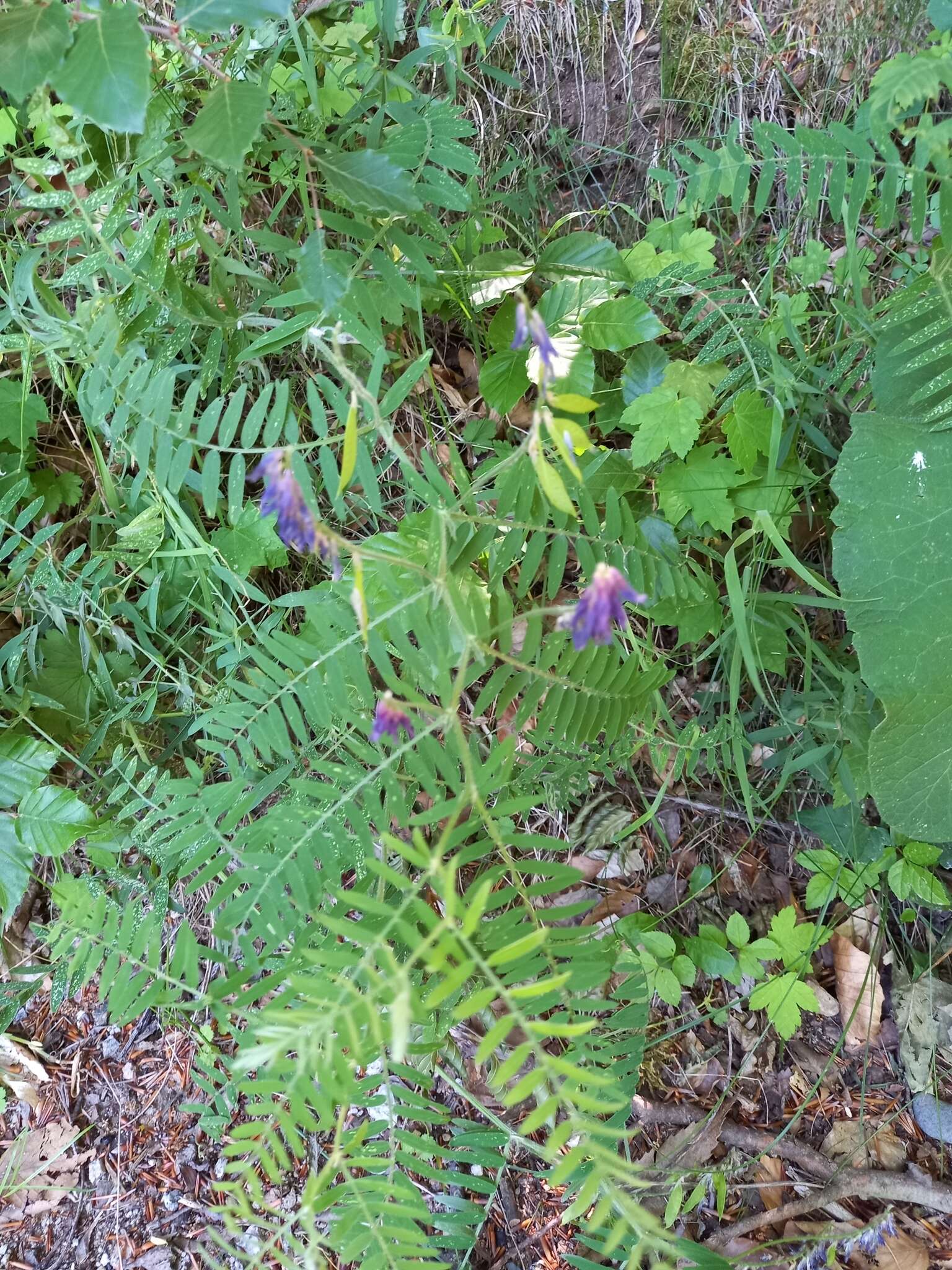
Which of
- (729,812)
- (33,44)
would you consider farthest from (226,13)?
(729,812)

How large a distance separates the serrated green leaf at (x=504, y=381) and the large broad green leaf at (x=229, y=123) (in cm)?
93

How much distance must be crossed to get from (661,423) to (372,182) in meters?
0.91

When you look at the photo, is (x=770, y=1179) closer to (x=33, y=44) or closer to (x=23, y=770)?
(x=23, y=770)

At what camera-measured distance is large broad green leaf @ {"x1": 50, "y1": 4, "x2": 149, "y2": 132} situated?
1230mm

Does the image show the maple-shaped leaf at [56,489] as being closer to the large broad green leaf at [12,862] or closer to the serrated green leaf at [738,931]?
the large broad green leaf at [12,862]

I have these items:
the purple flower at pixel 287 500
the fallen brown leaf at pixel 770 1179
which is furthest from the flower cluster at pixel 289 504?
the fallen brown leaf at pixel 770 1179

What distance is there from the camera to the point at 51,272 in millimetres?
2594

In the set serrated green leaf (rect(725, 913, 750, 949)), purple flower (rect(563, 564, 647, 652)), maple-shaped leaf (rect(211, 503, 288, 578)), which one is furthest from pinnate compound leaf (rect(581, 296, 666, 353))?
serrated green leaf (rect(725, 913, 750, 949))

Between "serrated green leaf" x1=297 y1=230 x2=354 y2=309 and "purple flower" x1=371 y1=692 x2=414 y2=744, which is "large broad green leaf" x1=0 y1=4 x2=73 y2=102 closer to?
"serrated green leaf" x1=297 y1=230 x2=354 y2=309

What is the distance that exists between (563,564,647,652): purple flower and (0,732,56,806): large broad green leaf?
172cm

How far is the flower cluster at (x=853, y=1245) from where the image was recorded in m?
1.92

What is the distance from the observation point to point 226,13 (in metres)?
1.36

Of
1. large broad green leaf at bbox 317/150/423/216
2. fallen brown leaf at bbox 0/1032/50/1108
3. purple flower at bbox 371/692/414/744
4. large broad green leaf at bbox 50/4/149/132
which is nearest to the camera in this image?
purple flower at bbox 371/692/414/744

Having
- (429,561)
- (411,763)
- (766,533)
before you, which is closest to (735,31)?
(766,533)
